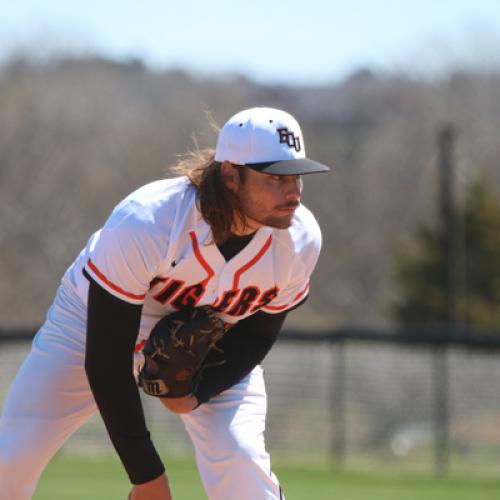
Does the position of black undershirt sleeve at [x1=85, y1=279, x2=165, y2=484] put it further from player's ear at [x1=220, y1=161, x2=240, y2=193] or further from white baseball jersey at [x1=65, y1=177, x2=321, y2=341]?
player's ear at [x1=220, y1=161, x2=240, y2=193]

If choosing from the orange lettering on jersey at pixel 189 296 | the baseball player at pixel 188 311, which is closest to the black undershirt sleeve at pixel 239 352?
the baseball player at pixel 188 311

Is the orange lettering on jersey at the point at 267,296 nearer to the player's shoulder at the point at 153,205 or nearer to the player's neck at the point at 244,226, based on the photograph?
the player's neck at the point at 244,226

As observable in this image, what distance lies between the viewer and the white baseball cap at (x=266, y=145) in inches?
158

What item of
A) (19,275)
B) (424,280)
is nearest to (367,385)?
(424,280)

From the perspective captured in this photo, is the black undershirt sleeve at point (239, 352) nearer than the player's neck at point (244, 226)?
No

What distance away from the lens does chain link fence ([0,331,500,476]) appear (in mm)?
12734

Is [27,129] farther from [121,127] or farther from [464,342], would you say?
[464,342]

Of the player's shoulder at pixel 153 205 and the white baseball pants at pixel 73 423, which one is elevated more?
the player's shoulder at pixel 153 205

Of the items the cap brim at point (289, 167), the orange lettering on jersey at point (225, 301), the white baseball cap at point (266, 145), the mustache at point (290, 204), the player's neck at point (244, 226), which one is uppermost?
the white baseball cap at point (266, 145)

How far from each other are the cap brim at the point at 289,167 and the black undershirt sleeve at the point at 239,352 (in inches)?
31.3

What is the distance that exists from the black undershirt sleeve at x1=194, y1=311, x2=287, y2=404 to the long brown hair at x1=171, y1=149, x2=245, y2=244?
51 cm

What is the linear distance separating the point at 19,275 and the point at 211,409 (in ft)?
109

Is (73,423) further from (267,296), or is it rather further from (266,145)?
(266,145)

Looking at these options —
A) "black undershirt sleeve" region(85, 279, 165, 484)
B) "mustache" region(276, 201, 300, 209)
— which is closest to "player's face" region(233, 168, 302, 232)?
"mustache" region(276, 201, 300, 209)
